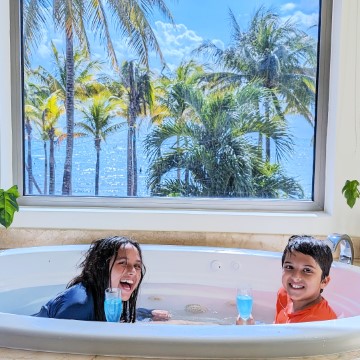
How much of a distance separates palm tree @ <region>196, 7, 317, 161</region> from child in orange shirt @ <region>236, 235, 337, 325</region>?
3.70 ft

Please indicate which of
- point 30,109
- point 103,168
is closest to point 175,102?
point 103,168

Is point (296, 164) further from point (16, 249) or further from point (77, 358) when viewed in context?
point (77, 358)

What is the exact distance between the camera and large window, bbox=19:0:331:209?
2.88 metres

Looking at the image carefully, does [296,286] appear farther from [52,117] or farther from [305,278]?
[52,117]

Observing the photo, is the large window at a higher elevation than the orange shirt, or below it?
higher

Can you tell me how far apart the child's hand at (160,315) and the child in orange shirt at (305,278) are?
1.39ft

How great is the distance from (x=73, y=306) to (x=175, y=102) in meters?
1.58

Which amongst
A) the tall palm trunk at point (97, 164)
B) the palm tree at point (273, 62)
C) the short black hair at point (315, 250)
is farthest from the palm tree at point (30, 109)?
the short black hair at point (315, 250)

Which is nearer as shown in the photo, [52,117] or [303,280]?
[303,280]

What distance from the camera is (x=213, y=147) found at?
9.75 ft

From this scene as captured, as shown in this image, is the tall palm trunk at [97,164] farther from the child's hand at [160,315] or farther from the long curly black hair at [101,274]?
the long curly black hair at [101,274]

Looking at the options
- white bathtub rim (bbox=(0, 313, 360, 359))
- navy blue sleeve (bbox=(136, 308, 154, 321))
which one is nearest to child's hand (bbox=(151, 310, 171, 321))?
navy blue sleeve (bbox=(136, 308, 154, 321))

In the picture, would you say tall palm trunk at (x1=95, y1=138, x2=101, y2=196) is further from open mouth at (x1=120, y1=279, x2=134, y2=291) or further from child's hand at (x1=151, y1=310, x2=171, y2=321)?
open mouth at (x1=120, y1=279, x2=134, y2=291)

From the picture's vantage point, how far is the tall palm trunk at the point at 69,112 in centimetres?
295
